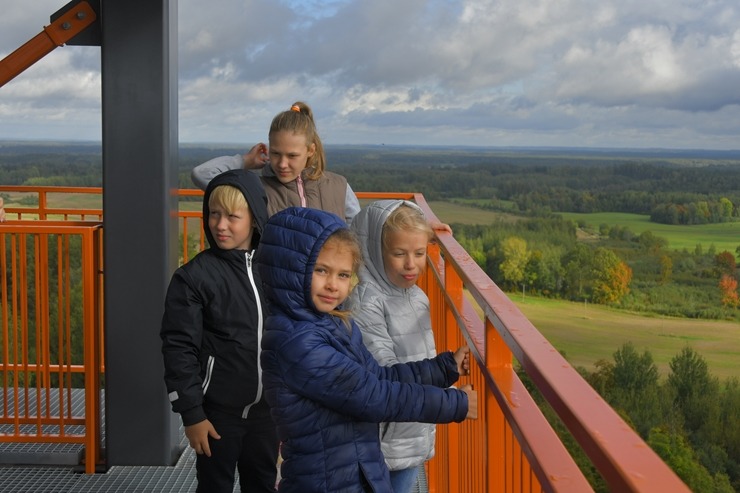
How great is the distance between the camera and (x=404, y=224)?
226cm

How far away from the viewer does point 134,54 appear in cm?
369

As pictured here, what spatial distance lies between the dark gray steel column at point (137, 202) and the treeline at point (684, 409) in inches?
1859

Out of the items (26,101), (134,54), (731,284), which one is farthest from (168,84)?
(26,101)

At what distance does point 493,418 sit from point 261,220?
113 centimetres

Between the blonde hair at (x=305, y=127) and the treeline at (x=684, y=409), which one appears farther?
the treeline at (x=684, y=409)

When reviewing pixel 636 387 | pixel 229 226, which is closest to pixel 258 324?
pixel 229 226

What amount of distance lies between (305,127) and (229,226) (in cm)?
75

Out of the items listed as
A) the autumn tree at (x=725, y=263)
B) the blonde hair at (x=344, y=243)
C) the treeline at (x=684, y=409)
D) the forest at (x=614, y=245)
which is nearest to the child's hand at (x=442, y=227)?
the blonde hair at (x=344, y=243)

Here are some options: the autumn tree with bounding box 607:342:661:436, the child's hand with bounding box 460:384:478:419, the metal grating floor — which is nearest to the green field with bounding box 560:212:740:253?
the autumn tree with bounding box 607:342:661:436

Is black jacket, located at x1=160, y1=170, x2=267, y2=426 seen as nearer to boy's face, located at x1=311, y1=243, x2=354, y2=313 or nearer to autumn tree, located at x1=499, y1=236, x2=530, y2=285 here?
boy's face, located at x1=311, y1=243, x2=354, y2=313

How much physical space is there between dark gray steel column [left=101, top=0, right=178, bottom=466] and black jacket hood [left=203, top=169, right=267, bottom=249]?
1.19m

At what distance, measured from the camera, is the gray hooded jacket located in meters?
2.20

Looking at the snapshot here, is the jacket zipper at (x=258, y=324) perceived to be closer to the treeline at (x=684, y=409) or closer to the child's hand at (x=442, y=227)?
the child's hand at (x=442, y=227)

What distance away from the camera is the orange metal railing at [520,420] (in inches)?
31.7
